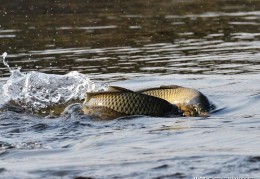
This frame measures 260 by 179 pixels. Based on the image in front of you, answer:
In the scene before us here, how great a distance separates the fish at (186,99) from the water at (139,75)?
0.23 metres

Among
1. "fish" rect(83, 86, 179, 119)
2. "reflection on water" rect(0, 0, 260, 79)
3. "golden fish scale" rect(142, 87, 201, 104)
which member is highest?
"reflection on water" rect(0, 0, 260, 79)

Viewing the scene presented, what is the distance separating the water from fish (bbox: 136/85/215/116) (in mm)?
232

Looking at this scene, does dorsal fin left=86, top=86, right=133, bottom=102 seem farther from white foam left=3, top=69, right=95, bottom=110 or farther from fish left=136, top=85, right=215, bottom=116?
white foam left=3, top=69, right=95, bottom=110

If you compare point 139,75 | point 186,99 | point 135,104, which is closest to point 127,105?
point 135,104

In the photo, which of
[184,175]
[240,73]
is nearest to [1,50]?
[240,73]

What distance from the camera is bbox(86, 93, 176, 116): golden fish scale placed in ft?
33.6

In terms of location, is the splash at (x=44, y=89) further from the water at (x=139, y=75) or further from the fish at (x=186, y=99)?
the fish at (x=186, y=99)

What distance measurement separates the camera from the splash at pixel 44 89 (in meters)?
12.0

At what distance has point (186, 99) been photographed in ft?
35.1

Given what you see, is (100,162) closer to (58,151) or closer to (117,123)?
(58,151)

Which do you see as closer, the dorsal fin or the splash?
the dorsal fin

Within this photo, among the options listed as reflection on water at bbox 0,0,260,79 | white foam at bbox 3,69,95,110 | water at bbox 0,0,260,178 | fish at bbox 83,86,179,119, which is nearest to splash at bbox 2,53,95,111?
white foam at bbox 3,69,95,110

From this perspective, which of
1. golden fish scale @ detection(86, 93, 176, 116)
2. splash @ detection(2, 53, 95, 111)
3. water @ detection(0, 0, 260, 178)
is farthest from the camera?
splash @ detection(2, 53, 95, 111)

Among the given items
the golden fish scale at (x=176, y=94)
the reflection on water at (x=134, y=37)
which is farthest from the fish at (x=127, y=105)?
→ the reflection on water at (x=134, y=37)
